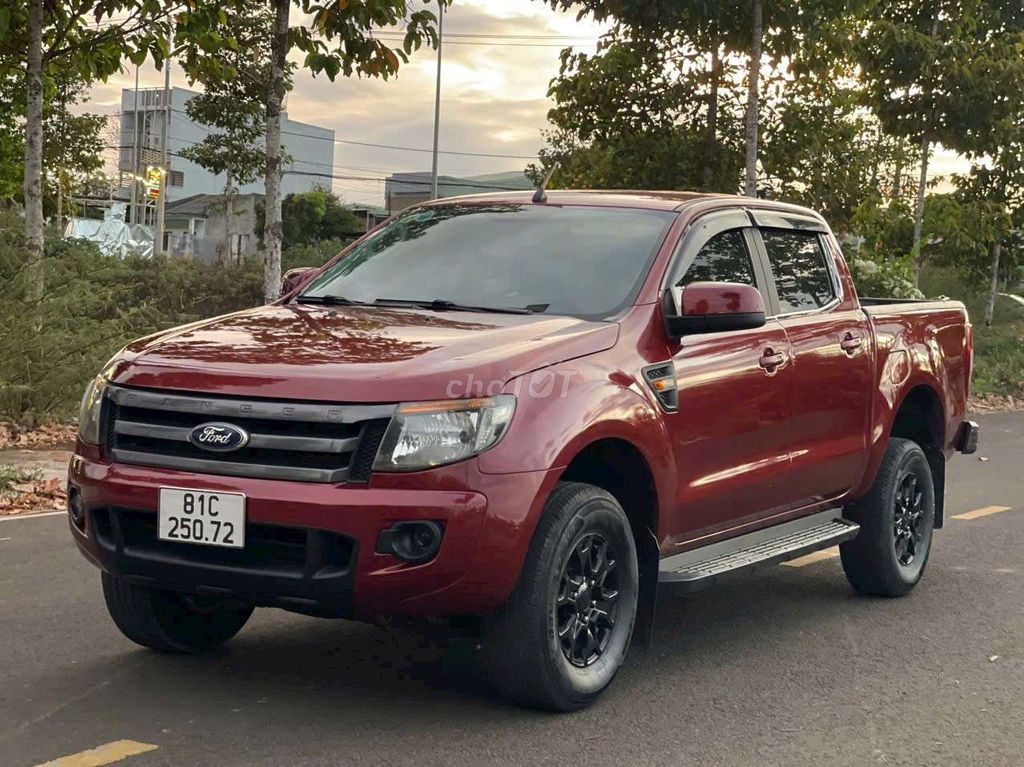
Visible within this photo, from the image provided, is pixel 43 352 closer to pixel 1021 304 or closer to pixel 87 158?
pixel 1021 304

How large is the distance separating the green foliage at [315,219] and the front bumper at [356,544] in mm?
61970

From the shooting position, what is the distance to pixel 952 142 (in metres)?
21.5

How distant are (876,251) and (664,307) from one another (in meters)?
17.8

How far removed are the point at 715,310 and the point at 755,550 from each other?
3.69 feet

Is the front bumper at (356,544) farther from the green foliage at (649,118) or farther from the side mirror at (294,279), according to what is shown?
the green foliage at (649,118)

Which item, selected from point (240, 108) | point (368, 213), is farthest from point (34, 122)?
point (368, 213)

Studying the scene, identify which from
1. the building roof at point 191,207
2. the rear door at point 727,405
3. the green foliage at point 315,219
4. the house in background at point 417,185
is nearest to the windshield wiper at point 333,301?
the rear door at point 727,405

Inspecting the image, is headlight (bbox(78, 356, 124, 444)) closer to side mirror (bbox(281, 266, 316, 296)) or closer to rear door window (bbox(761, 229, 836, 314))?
side mirror (bbox(281, 266, 316, 296))

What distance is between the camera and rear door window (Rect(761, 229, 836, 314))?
650 cm

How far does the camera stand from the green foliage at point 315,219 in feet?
220

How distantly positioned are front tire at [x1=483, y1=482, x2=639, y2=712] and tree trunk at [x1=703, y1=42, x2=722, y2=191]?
48.5 feet

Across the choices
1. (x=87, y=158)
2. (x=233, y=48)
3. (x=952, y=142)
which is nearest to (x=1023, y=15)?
(x=952, y=142)

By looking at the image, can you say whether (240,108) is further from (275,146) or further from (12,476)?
(12,476)

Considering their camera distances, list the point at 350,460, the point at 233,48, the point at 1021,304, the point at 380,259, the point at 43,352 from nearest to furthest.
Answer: the point at 350,460 → the point at 380,259 → the point at 43,352 → the point at 233,48 → the point at 1021,304
